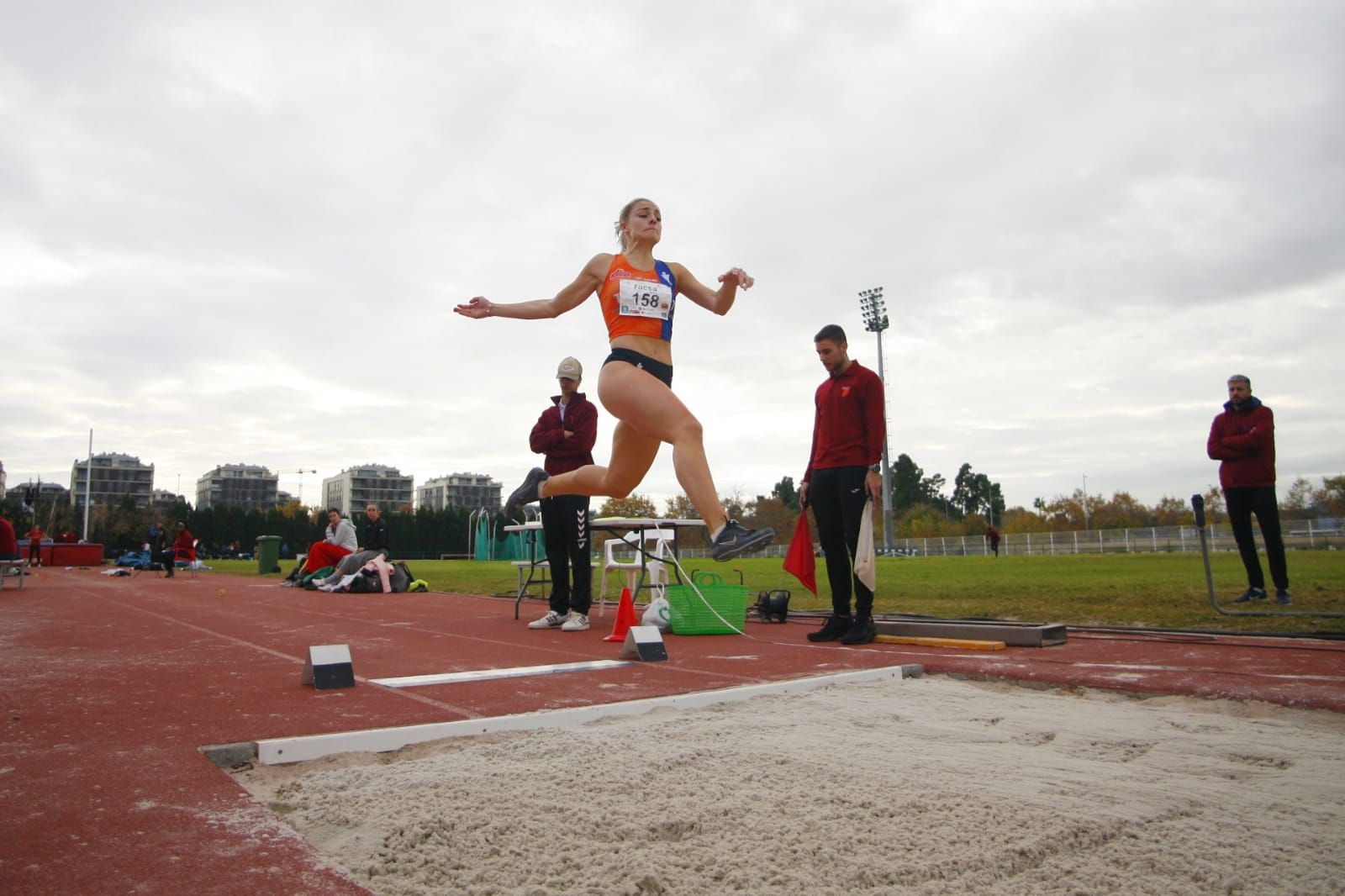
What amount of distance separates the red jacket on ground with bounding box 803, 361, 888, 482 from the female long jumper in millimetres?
1942

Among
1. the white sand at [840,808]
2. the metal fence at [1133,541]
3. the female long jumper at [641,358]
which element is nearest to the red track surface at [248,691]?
the white sand at [840,808]

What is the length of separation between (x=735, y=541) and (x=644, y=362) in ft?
2.98

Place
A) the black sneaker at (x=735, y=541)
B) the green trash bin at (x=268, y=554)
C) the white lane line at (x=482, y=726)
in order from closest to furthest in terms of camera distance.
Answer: the white lane line at (x=482, y=726)
the black sneaker at (x=735, y=541)
the green trash bin at (x=268, y=554)

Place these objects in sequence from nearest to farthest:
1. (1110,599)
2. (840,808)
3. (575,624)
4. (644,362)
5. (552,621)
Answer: (840,808), (644,362), (575,624), (552,621), (1110,599)

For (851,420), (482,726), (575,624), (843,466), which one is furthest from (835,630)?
Answer: (482,726)

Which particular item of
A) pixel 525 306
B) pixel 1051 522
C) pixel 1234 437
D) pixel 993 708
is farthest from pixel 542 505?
pixel 1051 522

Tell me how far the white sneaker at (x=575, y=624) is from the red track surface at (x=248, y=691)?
0.11 m

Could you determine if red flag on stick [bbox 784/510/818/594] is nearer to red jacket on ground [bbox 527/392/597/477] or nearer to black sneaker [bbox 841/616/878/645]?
black sneaker [bbox 841/616/878/645]

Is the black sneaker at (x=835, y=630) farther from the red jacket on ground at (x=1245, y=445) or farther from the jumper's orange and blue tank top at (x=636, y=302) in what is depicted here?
the red jacket on ground at (x=1245, y=445)

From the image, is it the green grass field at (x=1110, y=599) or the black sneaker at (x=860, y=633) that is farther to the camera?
the green grass field at (x=1110, y=599)

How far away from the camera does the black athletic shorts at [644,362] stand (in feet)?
12.3

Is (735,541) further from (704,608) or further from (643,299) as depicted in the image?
(704,608)

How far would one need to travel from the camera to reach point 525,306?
4.19 metres

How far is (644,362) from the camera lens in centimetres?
377
